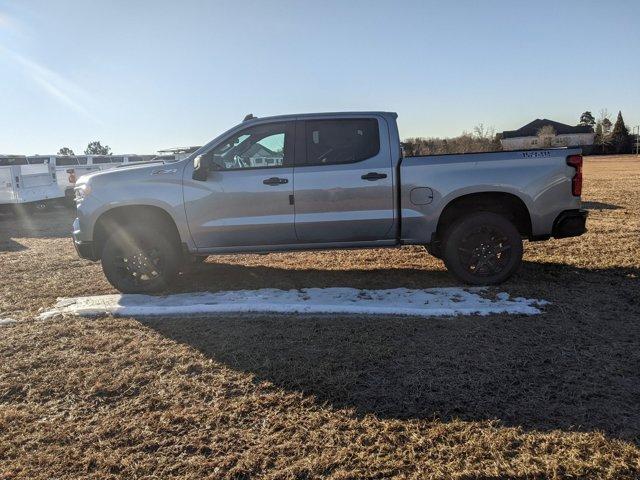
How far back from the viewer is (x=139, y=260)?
566 centimetres

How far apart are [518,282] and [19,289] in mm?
6218

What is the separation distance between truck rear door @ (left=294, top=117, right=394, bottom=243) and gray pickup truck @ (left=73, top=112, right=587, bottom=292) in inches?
0.5

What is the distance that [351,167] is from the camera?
5426 millimetres

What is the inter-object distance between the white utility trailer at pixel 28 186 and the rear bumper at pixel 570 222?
13857 millimetres

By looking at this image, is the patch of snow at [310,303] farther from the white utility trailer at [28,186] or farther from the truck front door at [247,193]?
the white utility trailer at [28,186]

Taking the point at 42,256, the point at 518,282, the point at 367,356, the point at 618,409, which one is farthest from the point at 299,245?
the point at 42,256

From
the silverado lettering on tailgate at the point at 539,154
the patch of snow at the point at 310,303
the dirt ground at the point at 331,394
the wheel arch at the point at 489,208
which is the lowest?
the dirt ground at the point at 331,394

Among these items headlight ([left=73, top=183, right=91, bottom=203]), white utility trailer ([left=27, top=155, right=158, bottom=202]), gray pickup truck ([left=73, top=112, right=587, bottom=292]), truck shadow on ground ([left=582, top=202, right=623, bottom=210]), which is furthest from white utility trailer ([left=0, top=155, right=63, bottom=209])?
truck shadow on ground ([left=582, top=202, right=623, bottom=210])

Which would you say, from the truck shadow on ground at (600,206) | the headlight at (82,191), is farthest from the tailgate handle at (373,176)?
the truck shadow on ground at (600,206)

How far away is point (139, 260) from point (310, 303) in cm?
215

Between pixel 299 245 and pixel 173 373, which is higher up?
pixel 299 245

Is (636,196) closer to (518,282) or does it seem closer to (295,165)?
(518,282)

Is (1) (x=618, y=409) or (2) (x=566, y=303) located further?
(2) (x=566, y=303)

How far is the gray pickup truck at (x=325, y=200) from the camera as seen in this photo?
5.34 m
